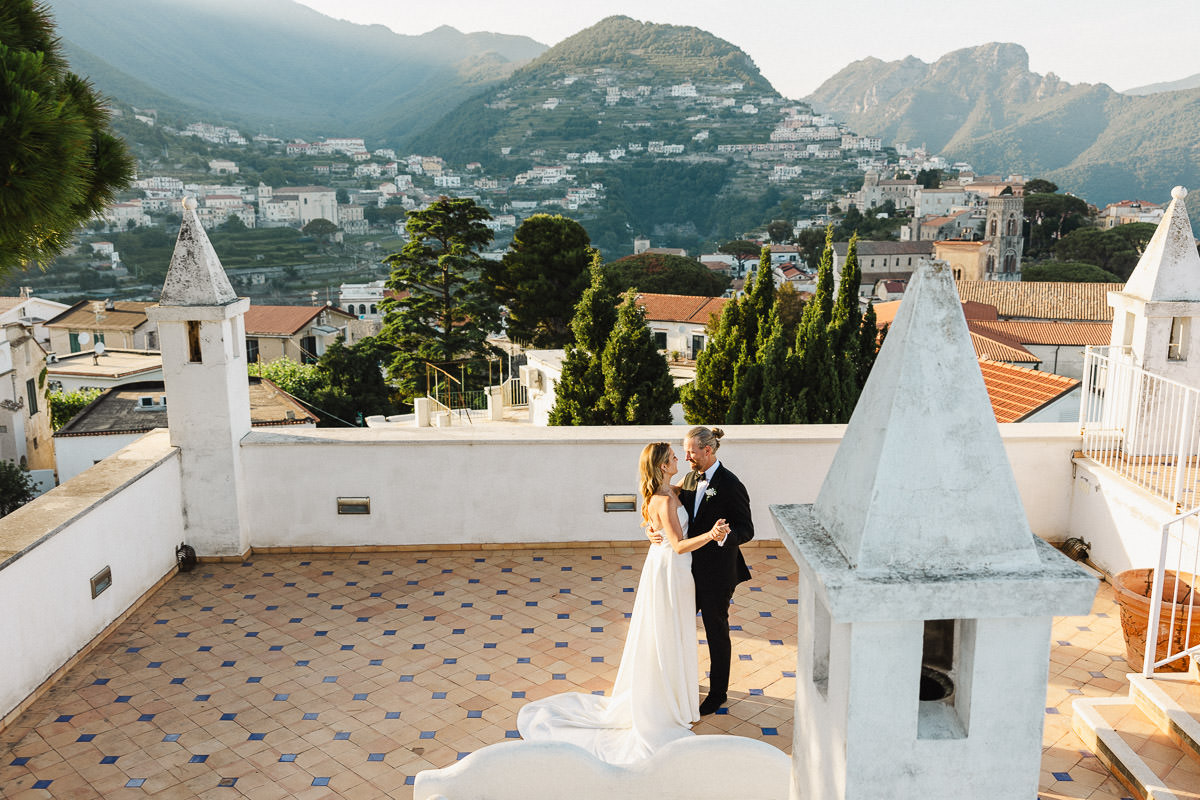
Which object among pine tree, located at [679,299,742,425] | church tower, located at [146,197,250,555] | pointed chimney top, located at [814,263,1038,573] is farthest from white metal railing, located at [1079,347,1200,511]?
pine tree, located at [679,299,742,425]

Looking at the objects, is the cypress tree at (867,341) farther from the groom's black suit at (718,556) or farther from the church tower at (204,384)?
the groom's black suit at (718,556)

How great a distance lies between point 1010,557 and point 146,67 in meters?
229

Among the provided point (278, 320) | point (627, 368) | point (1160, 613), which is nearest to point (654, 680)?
point (1160, 613)

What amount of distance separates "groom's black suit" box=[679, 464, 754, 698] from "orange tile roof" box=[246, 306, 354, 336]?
62.9 m

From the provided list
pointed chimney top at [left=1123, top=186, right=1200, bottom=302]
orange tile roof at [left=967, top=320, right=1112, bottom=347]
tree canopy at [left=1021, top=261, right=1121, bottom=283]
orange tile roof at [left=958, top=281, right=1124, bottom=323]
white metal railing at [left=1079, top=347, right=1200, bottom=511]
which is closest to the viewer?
pointed chimney top at [left=1123, top=186, right=1200, bottom=302]

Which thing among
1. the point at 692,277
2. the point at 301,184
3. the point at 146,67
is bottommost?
the point at 692,277

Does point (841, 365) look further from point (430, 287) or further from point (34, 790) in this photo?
point (430, 287)

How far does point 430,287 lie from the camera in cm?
3694

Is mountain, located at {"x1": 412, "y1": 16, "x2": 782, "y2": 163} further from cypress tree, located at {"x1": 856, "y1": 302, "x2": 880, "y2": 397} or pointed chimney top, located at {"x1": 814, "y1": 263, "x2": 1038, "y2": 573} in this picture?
pointed chimney top, located at {"x1": 814, "y1": 263, "x2": 1038, "y2": 573}

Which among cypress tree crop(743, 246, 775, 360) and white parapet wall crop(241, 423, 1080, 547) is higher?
cypress tree crop(743, 246, 775, 360)

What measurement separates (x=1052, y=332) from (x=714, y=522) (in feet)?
167

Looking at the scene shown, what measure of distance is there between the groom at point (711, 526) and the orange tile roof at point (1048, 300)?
57.2m

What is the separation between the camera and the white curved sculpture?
3850mm

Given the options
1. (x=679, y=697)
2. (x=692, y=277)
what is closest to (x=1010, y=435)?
(x=679, y=697)
